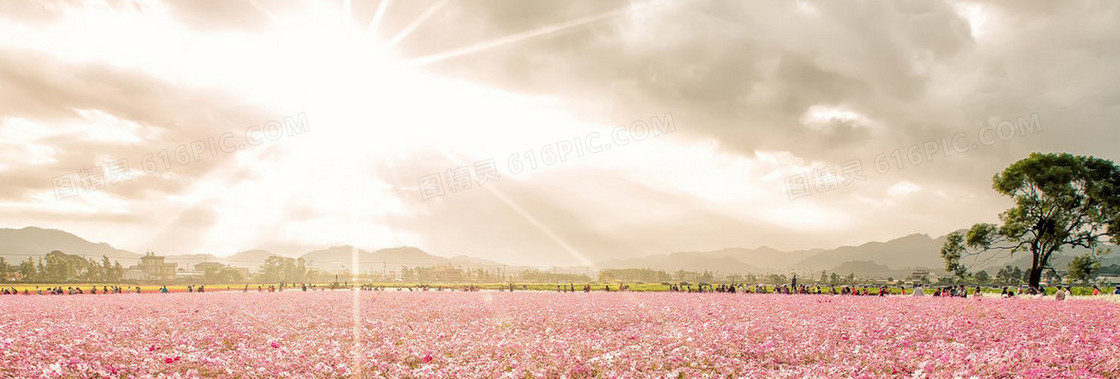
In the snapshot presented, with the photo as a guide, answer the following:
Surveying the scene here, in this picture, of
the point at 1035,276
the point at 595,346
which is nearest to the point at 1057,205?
the point at 1035,276

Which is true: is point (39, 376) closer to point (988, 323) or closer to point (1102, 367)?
point (1102, 367)

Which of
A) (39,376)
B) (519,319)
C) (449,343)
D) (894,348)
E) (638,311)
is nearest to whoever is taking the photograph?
(39,376)

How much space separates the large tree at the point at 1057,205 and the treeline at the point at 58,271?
165 m

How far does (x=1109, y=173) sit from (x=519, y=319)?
55961 mm

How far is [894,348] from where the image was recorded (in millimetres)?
12469

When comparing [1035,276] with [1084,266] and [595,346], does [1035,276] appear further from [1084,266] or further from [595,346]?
[595,346]

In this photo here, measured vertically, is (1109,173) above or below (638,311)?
above

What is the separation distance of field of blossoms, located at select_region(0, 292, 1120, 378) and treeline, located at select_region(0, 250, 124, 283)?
146 m

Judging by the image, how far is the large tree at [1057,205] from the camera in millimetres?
47344

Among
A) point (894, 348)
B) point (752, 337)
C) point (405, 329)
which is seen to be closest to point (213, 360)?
point (405, 329)

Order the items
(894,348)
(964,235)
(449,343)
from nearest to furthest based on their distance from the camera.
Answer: (894,348)
(449,343)
(964,235)

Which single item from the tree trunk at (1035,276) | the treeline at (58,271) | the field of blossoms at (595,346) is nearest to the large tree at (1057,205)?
the tree trunk at (1035,276)

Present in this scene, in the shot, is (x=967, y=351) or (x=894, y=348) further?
(x=894, y=348)

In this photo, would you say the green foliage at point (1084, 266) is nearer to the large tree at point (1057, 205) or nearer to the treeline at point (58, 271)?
the large tree at point (1057, 205)
